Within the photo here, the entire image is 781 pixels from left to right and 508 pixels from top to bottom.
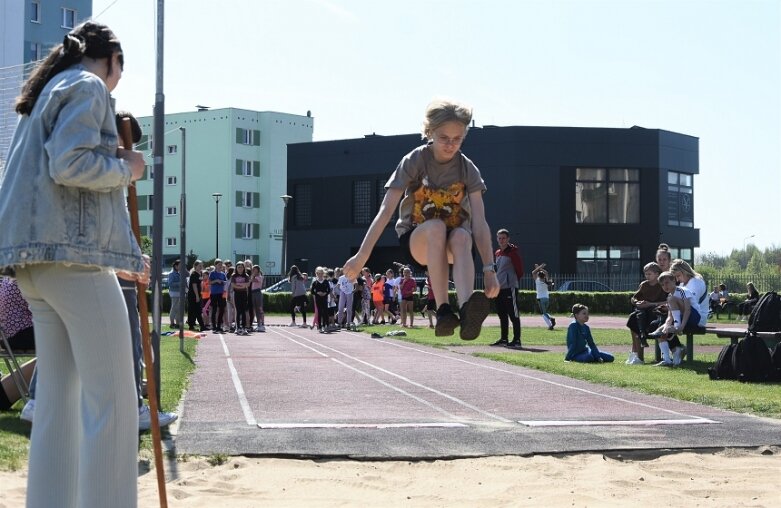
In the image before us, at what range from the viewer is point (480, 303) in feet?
19.1

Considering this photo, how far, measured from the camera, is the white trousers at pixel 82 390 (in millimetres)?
4227

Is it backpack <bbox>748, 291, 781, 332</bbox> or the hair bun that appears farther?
backpack <bbox>748, 291, 781, 332</bbox>

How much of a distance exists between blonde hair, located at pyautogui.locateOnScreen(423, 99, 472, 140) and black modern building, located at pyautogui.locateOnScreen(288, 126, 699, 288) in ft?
130

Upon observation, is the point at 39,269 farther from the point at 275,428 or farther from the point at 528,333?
the point at 528,333

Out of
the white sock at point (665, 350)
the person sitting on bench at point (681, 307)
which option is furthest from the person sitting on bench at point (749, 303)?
the person sitting on bench at point (681, 307)

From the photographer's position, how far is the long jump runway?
8422 mm

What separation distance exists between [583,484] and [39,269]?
14.3 feet

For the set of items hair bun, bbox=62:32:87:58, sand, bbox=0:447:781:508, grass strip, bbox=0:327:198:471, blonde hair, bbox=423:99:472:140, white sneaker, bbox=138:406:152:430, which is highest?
hair bun, bbox=62:32:87:58

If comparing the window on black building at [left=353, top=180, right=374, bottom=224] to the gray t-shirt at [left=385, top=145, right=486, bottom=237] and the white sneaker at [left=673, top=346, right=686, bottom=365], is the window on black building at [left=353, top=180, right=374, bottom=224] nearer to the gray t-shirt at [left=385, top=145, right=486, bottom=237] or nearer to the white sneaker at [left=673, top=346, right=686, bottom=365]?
the white sneaker at [left=673, top=346, right=686, bottom=365]

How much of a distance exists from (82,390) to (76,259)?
60 centimetres

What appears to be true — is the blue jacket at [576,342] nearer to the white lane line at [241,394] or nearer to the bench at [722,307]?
the white lane line at [241,394]

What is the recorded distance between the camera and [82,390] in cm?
433

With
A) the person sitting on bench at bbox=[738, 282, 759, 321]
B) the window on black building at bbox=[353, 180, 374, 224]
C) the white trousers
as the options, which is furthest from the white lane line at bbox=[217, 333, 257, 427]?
the window on black building at bbox=[353, 180, 374, 224]

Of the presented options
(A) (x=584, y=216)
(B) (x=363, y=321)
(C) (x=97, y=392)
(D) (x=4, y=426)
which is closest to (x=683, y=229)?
(A) (x=584, y=216)
